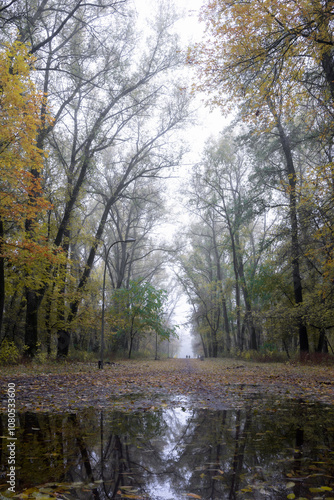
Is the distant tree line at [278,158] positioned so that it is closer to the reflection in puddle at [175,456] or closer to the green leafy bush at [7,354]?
the reflection in puddle at [175,456]

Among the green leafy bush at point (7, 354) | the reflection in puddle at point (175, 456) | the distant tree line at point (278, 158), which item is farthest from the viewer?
the green leafy bush at point (7, 354)

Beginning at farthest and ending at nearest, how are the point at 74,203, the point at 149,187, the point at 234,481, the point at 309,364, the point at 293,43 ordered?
the point at 149,187
the point at 74,203
the point at 309,364
the point at 293,43
the point at 234,481

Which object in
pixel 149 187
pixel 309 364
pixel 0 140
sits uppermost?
pixel 149 187

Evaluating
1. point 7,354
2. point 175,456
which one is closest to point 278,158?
point 7,354

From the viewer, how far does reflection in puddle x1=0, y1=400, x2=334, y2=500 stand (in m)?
2.41

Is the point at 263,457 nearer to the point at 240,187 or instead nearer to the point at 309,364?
the point at 309,364

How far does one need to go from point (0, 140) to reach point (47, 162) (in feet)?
29.6

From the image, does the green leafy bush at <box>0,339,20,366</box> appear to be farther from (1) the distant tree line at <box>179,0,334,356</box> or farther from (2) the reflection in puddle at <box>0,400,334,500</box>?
(1) the distant tree line at <box>179,0,334,356</box>

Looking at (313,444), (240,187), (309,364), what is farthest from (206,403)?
(240,187)

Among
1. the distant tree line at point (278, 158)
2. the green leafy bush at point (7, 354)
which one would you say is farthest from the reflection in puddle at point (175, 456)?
the green leafy bush at point (7, 354)

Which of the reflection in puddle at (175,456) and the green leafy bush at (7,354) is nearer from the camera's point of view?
the reflection in puddle at (175,456)

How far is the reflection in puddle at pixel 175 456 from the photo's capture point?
2.41 metres

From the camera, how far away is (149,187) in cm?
2588

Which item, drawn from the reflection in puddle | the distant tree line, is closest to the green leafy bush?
the reflection in puddle
